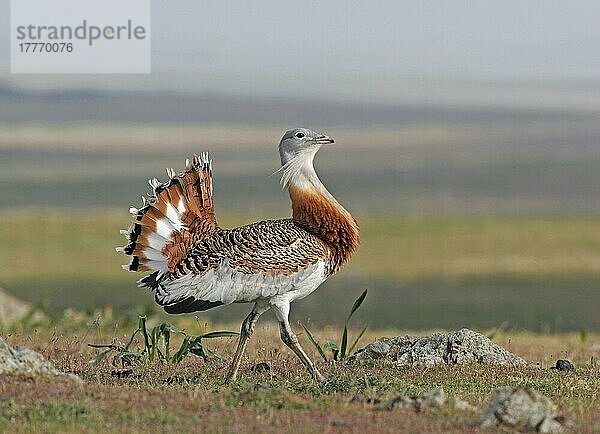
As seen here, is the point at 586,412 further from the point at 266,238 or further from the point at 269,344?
the point at 269,344

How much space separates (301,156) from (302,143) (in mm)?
136

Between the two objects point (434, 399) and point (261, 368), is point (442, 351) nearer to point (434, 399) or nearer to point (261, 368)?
point (261, 368)

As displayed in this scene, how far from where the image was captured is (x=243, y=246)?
10977 millimetres

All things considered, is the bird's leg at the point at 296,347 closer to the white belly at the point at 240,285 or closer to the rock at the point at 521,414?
the white belly at the point at 240,285

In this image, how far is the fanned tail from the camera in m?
11.3

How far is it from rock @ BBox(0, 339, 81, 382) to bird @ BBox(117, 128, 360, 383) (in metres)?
1.48

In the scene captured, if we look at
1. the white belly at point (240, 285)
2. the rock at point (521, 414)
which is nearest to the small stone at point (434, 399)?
the rock at point (521, 414)

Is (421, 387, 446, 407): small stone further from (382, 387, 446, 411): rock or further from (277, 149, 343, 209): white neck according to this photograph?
(277, 149, 343, 209): white neck


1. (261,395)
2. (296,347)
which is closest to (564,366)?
(296,347)

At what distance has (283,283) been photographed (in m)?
10.8

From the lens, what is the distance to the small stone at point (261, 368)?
11.8m

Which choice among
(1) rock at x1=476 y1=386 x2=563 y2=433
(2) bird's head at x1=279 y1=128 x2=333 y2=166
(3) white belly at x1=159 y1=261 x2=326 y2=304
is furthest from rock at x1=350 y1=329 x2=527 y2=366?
(1) rock at x1=476 y1=386 x2=563 y2=433

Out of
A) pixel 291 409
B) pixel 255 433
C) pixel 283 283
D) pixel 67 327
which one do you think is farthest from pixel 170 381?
pixel 67 327

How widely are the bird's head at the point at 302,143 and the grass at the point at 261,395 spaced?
2.26 m
